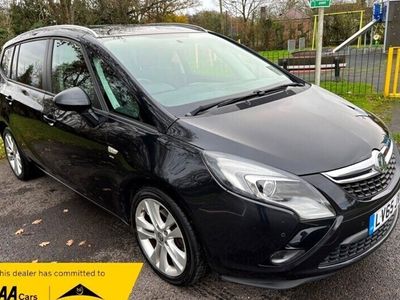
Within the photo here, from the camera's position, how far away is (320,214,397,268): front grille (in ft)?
6.99

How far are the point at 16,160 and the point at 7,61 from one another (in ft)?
3.86

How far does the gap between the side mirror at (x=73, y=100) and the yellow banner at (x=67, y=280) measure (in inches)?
46.5

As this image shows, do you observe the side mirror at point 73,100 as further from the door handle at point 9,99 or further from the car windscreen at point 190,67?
the door handle at point 9,99

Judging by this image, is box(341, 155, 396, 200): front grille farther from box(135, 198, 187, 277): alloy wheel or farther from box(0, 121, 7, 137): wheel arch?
box(0, 121, 7, 137): wheel arch

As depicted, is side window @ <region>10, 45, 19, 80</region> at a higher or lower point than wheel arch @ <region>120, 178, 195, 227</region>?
higher

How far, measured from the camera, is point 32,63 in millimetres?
3992

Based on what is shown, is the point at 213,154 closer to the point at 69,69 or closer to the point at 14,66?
the point at 69,69

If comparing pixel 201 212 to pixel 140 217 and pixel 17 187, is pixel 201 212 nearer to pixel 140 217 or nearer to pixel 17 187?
pixel 140 217

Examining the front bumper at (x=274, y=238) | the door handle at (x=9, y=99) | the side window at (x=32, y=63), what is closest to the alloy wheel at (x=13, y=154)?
the door handle at (x=9, y=99)

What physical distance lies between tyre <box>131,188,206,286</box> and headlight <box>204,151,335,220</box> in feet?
1.41

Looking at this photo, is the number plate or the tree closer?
the number plate

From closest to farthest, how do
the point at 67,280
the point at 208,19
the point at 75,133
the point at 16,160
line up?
the point at 67,280, the point at 75,133, the point at 16,160, the point at 208,19

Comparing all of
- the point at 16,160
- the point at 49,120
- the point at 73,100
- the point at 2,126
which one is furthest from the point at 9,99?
the point at 73,100

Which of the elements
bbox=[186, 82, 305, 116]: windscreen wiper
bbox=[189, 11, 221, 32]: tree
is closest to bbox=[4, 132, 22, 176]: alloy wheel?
bbox=[186, 82, 305, 116]: windscreen wiper
